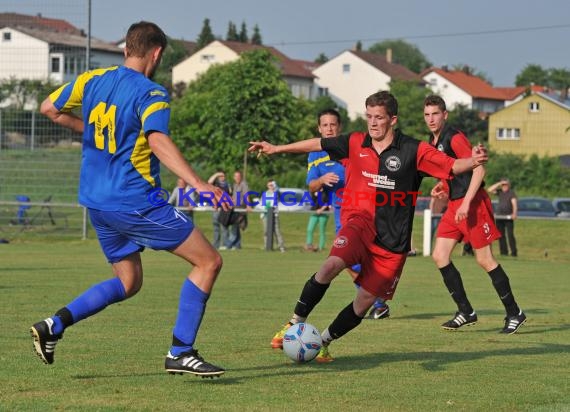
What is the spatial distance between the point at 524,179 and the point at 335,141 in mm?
50441

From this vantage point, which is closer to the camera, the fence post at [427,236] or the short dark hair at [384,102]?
the short dark hair at [384,102]

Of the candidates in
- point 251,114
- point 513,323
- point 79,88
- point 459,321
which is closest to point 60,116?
point 79,88

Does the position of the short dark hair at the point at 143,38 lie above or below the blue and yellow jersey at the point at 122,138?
above

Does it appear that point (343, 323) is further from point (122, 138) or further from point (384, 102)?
point (122, 138)

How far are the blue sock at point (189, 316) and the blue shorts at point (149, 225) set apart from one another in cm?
33

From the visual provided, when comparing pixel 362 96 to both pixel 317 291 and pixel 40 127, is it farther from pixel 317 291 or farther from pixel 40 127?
pixel 317 291

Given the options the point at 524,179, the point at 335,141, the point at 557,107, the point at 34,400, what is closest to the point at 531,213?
the point at 524,179

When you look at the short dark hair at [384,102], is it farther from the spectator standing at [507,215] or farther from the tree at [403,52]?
the tree at [403,52]

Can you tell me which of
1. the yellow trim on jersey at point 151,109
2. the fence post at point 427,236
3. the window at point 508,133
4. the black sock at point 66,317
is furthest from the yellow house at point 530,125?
the yellow trim on jersey at point 151,109

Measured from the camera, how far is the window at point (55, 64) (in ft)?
114

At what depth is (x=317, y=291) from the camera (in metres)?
7.74

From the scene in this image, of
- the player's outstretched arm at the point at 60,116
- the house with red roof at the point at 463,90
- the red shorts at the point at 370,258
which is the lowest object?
the red shorts at the point at 370,258

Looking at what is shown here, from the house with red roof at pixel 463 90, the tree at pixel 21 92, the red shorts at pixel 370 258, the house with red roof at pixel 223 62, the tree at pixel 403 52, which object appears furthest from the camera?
the tree at pixel 403 52

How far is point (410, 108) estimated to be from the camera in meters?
91.2
